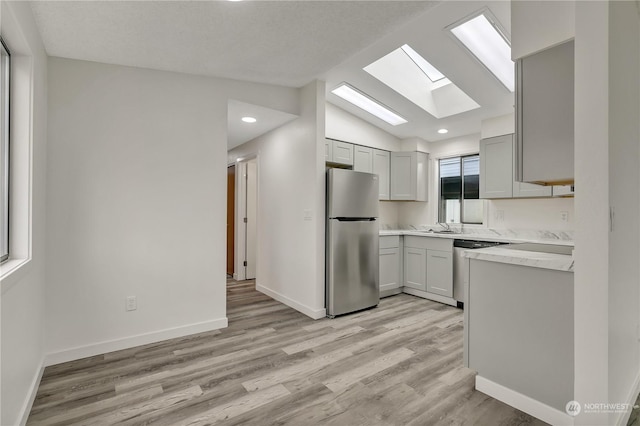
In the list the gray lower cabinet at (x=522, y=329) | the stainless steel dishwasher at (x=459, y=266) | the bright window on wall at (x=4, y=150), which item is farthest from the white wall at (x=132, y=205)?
the stainless steel dishwasher at (x=459, y=266)

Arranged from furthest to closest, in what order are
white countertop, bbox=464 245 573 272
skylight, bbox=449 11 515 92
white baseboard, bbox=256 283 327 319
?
white baseboard, bbox=256 283 327 319
skylight, bbox=449 11 515 92
white countertop, bbox=464 245 573 272

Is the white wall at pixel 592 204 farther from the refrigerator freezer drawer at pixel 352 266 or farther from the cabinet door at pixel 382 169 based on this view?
the cabinet door at pixel 382 169

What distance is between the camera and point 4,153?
1.84 meters

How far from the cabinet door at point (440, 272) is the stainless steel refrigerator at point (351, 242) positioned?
0.76m

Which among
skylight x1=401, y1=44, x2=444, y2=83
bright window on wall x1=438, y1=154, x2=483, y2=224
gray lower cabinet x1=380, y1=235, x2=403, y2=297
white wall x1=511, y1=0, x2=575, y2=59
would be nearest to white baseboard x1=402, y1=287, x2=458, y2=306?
gray lower cabinet x1=380, y1=235, x2=403, y2=297

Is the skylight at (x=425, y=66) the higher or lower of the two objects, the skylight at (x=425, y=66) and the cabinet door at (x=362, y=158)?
the higher

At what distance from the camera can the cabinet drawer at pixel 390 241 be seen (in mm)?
4270

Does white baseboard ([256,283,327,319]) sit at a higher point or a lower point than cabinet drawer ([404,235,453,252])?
lower

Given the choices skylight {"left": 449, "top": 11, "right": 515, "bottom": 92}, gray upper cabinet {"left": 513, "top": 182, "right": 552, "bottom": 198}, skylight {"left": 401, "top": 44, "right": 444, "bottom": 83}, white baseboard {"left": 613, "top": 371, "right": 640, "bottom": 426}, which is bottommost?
white baseboard {"left": 613, "top": 371, "right": 640, "bottom": 426}

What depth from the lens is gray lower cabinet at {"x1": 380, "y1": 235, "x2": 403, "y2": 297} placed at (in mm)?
4254

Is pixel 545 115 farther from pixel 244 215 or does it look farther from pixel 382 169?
pixel 244 215

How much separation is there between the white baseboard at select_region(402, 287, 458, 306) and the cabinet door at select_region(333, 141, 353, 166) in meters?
1.96

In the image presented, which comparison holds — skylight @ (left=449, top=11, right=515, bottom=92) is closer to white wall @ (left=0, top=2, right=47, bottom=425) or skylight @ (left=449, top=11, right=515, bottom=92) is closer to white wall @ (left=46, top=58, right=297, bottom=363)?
white wall @ (left=46, top=58, right=297, bottom=363)

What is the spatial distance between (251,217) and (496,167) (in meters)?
3.72
